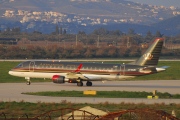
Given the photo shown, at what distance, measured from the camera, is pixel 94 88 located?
2448 inches

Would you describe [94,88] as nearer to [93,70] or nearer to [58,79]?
[93,70]

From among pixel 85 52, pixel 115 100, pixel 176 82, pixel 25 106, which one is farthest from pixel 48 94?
pixel 85 52

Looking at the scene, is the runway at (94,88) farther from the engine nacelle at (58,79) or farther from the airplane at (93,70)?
the airplane at (93,70)

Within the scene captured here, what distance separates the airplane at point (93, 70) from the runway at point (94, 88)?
990 mm

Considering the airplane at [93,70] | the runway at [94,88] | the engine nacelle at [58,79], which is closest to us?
the runway at [94,88]

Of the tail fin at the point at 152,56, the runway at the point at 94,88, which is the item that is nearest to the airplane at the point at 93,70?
the tail fin at the point at 152,56

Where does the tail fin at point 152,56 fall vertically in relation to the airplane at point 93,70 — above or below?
above

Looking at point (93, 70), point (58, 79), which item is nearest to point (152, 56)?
point (93, 70)

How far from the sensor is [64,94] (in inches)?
2099

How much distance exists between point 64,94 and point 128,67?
12763 millimetres

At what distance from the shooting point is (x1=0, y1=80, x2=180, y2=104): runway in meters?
48.5

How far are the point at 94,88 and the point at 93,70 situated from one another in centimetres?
342

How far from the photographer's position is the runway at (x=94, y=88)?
159 feet

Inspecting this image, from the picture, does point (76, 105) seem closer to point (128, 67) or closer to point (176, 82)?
point (128, 67)
